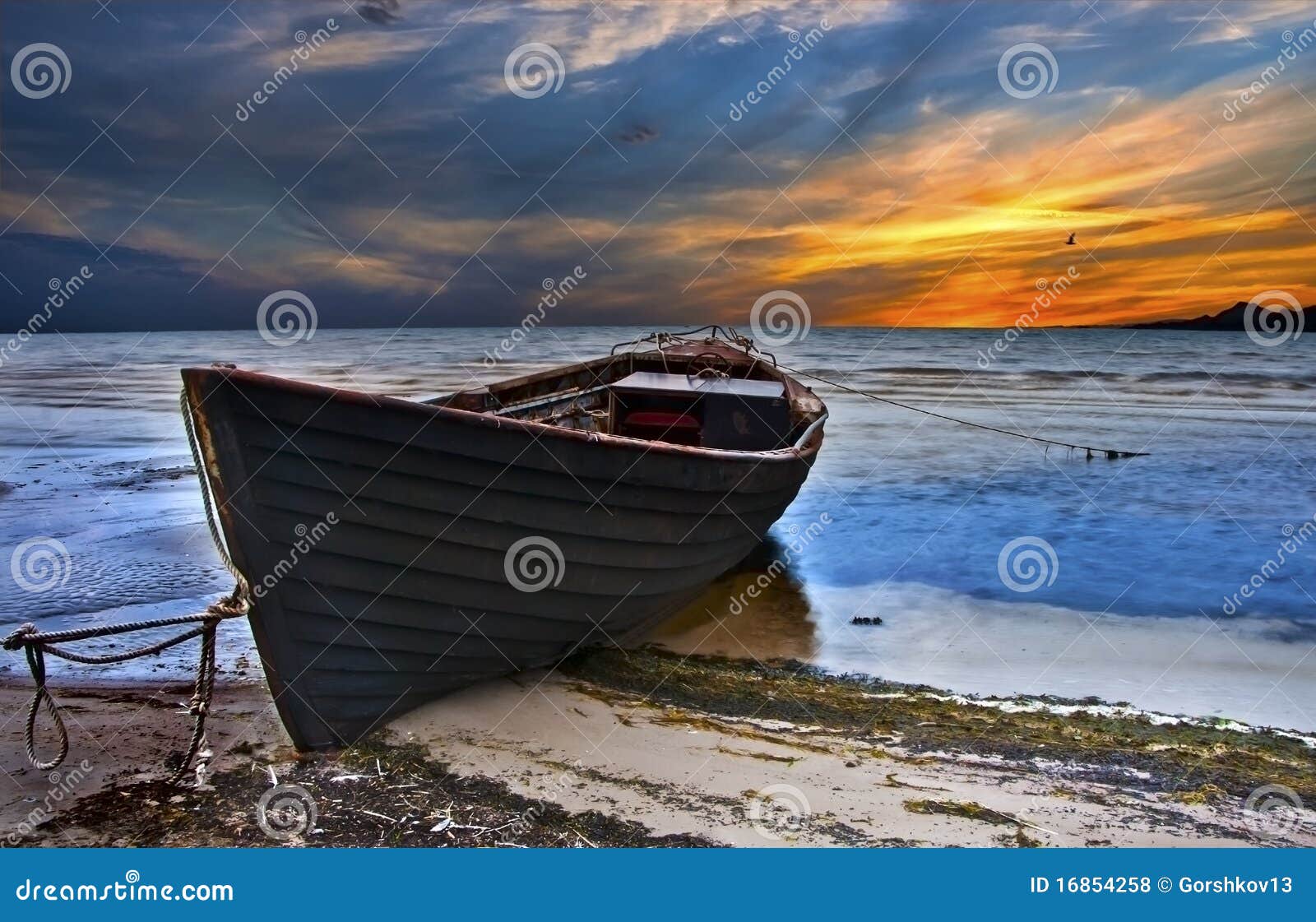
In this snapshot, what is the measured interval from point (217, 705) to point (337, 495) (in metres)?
1.66

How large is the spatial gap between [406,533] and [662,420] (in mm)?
4237

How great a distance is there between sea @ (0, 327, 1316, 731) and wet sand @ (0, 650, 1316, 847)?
77 cm

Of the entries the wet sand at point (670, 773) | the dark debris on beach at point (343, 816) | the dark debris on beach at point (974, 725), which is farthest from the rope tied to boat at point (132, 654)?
the dark debris on beach at point (974, 725)

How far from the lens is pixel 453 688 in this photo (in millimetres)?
4684

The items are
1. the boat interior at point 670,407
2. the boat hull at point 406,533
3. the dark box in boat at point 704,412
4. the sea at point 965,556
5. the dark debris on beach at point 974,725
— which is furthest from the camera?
the dark box in boat at point 704,412

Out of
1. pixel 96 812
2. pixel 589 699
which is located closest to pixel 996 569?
pixel 589 699

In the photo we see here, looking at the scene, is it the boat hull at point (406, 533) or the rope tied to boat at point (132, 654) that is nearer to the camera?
the rope tied to boat at point (132, 654)

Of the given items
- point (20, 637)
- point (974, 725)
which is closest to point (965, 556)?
point (974, 725)

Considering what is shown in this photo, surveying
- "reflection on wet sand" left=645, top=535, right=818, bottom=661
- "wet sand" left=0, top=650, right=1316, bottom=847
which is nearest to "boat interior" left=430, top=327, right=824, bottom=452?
"reflection on wet sand" left=645, top=535, right=818, bottom=661

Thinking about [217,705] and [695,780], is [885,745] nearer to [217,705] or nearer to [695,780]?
[695,780]

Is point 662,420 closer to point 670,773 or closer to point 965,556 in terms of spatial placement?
point 965,556

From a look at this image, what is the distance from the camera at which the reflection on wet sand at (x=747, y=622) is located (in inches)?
242

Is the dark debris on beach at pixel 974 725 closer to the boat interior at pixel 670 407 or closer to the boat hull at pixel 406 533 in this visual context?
the boat hull at pixel 406 533

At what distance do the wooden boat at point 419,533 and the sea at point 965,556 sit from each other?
139cm
